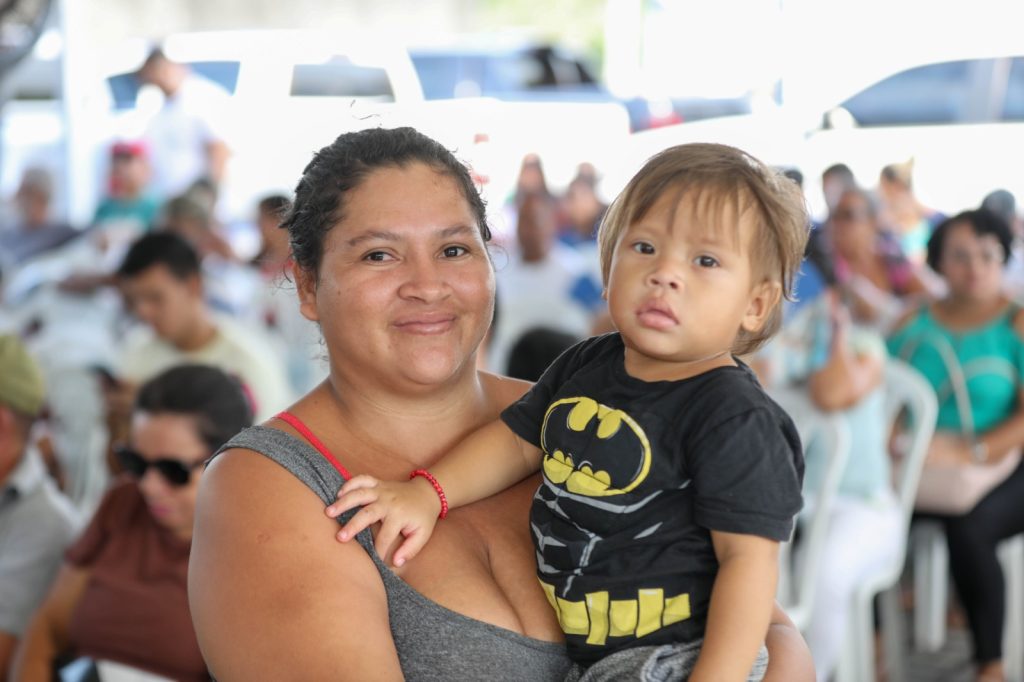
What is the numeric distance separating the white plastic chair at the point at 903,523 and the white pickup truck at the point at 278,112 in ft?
16.3

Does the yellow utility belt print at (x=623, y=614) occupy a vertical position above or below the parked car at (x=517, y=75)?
above

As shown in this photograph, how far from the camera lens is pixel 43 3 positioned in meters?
4.90

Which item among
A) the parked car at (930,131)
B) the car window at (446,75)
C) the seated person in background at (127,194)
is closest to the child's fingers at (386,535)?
the seated person in background at (127,194)

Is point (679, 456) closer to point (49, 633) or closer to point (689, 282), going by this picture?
point (689, 282)

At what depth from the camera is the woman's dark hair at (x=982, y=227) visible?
4.74 metres

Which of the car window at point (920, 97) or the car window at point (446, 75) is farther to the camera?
the car window at point (446, 75)

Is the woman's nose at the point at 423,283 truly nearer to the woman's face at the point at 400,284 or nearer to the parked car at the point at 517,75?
the woman's face at the point at 400,284

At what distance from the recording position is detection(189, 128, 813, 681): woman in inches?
58.3

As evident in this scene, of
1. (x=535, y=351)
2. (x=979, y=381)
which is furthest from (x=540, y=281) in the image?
(x=535, y=351)

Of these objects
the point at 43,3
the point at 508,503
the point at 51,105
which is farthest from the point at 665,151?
the point at 51,105

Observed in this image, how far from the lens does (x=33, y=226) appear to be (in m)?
7.90

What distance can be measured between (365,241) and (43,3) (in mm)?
3857

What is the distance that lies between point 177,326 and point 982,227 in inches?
121

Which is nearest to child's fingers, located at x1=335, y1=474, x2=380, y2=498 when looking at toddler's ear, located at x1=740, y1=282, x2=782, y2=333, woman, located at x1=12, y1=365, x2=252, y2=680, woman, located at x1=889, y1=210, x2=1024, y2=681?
toddler's ear, located at x1=740, y1=282, x2=782, y2=333
